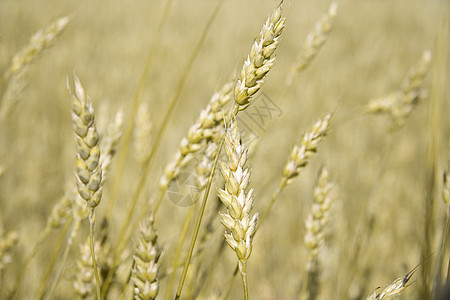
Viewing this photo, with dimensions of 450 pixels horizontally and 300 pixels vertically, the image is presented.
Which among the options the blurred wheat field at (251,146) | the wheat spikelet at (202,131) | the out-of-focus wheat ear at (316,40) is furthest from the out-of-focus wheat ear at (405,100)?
the wheat spikelet at (202,131)

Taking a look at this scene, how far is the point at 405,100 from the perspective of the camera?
38.3 inches

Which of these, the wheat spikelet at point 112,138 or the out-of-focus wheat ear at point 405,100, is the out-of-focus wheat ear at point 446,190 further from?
the wheat spikelet at point 112,138

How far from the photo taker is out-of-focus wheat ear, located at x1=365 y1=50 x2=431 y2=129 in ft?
3.18

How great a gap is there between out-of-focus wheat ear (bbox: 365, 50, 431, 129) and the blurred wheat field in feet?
0.14

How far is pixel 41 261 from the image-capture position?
49.9 inches

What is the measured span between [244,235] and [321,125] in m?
0.26

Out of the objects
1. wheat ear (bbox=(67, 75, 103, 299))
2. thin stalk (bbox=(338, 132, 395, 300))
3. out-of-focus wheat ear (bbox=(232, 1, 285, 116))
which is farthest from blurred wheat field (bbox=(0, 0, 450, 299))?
wheat ear (bbox=(67, 75, 103, 299))

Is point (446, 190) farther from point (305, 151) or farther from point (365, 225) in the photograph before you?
point (365, 225)

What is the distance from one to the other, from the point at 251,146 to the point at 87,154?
38cm

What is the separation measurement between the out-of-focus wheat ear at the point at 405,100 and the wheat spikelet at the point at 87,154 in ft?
2.57

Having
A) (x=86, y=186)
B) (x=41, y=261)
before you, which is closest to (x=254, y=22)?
(x=41, y=261)

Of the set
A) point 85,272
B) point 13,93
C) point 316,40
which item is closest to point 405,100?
point 316,40

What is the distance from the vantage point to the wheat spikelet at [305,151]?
0.60m

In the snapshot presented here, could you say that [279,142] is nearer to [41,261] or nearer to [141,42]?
[41,261]
